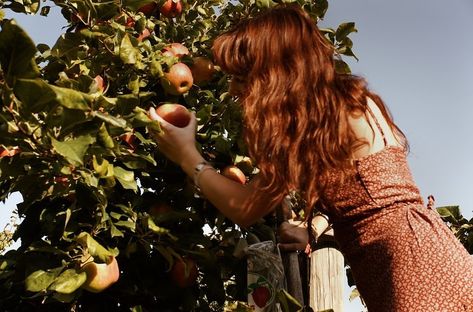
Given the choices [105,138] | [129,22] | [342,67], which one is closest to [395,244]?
[105,138]

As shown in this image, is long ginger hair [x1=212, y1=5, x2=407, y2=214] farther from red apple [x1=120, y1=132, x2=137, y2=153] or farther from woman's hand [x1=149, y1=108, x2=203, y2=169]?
red apple [x1=120, y1=132, x2=137, y2=153]

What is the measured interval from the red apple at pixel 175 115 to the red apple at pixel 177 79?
0.41 m

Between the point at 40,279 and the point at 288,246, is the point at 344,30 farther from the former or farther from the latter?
the point at 40,279

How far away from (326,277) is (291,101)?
1.47 meters

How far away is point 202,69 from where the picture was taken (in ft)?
10.3

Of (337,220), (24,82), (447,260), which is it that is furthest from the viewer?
(337,220)

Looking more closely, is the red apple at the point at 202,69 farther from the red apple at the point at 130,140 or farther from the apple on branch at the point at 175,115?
the apple on branch at the point at 175,115

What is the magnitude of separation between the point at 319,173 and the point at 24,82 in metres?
0.79

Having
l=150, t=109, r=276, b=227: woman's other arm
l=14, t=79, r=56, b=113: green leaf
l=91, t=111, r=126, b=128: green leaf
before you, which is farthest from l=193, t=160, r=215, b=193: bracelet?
l=14, t=79, r=56, b=113: green leaf

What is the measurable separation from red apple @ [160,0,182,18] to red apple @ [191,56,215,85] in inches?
15.3

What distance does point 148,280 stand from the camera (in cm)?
271

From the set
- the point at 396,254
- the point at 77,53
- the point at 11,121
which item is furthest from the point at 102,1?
the point at 396,254

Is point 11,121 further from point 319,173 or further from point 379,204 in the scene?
point 379,204

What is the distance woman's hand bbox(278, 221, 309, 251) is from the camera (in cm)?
284
